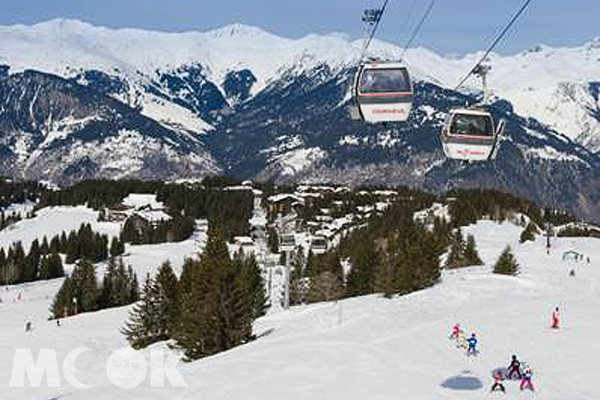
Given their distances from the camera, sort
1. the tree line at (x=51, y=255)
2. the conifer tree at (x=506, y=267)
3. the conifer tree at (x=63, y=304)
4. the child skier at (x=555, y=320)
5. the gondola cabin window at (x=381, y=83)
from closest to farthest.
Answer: the gondola cabin window at (x=381, y=83) → the child skier at (x=555, y=320) → the conifer tree at (x=506, y=267) → the conifer tree at (x=63, y=304) → the tree line at (x=51, y=255)

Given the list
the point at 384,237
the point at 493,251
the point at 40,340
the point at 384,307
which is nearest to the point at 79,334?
the point at 40,340

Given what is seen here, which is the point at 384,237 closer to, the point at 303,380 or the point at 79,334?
the point at 79,334

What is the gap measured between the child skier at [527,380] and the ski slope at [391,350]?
16.4 inches

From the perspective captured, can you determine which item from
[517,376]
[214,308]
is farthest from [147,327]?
[517,376]

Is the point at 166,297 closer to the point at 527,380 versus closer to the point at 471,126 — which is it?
the point at 471,126

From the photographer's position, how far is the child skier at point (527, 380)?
110ft

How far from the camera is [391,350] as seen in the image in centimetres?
4222

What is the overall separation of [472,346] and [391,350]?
425cm

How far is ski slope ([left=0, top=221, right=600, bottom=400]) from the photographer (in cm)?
3447

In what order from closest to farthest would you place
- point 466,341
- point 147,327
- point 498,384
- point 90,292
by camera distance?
point 498,384
point 466,341
point 147,327
point 90,292

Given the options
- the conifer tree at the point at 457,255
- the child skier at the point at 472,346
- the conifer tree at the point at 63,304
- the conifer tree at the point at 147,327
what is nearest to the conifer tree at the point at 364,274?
the conifer tree at the point at 457,255

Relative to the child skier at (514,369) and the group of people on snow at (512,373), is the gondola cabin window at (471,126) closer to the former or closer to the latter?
the group of people on snow at (512,373)

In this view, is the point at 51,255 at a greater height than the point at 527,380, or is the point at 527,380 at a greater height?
the point at 527,380

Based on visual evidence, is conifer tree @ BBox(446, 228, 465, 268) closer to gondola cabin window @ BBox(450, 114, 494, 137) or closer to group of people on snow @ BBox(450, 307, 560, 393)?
group of people on snow @ BBox(450, 307, 560, 393)
